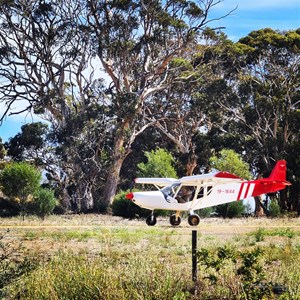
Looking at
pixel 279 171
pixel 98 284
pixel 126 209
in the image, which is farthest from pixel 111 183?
pixel 98 284

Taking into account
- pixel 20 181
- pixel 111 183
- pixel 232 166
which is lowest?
pixel 20 181

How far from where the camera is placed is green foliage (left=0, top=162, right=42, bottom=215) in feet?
111

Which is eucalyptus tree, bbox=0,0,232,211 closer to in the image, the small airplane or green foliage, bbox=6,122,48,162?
green foliage, bbox=6,122,48,162

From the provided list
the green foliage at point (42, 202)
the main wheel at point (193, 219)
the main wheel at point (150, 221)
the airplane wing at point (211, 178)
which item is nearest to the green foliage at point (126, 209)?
the green foliage at point (42, 202)

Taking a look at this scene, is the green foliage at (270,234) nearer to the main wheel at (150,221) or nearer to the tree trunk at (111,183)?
the main wheel at (150,221)

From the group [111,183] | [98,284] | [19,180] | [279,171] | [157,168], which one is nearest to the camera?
[98,284]

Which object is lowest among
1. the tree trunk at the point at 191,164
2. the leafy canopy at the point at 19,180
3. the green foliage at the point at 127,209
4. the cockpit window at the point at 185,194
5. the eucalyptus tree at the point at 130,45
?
the green foliage at the point at 127,209

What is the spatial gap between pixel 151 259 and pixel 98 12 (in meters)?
36.4

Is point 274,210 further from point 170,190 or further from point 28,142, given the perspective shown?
point 28,142

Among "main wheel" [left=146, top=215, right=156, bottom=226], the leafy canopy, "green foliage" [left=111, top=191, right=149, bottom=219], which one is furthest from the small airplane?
the leafy canopy

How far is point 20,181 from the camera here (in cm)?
3431

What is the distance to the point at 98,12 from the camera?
45.1 metres

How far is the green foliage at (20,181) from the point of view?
34.0 metres

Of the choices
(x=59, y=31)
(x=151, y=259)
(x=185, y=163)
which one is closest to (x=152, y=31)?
(x=59, y=31)
